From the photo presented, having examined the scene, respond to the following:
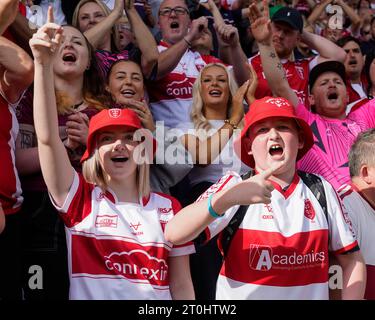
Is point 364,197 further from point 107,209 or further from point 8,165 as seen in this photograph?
point 8,165

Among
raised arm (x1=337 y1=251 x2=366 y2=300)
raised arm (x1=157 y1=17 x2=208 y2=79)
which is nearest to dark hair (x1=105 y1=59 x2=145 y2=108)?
raised arm (x1=157 y1=17 x2=208 y2=79)

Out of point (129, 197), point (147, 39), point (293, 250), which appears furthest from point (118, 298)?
point (147, 39)

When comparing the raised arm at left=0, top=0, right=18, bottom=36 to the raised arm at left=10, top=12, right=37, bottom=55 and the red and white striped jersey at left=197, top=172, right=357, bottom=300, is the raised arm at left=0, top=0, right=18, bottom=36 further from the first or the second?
the red and white striped jersey at left=197, top=172, right=357, bottom=300

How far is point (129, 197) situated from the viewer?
353cm

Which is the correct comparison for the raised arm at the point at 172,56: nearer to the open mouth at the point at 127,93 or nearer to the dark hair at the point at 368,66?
the open mouth at the point at 127,93

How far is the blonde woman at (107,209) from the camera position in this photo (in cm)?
324

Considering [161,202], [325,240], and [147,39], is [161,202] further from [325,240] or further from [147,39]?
[147,39]

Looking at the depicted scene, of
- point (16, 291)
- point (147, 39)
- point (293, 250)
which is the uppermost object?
point (147, 39)

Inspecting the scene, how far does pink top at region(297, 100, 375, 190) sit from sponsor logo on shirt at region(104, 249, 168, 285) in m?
1.49

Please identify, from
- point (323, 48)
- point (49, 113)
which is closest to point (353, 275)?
point (49, 113)

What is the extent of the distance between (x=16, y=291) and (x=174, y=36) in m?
2.70

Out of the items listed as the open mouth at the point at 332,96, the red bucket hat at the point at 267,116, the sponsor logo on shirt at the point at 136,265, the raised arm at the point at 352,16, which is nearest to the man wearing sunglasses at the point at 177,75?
the open mouth at the point at 332,96

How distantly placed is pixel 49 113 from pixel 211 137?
4.85 ft

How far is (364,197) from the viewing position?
154 inches
